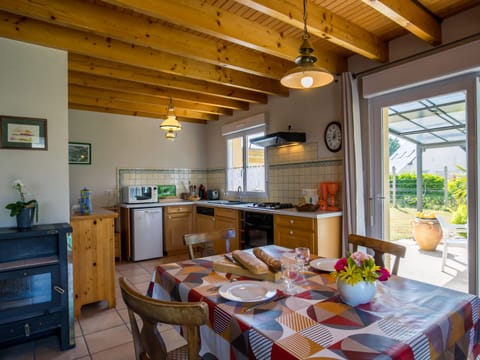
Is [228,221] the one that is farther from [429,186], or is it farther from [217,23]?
[217,23]

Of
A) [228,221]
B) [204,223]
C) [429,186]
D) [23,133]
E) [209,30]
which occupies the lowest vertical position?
[204,223]

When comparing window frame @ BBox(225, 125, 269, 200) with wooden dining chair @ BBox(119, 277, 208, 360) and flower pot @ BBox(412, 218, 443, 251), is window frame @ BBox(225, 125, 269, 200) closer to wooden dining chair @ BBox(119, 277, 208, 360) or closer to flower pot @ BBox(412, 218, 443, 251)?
flower pot @ BBox(412, 218, 443, 251)

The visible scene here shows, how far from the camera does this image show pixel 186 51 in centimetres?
267

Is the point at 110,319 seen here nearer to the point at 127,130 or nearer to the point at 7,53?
the point at 7,53

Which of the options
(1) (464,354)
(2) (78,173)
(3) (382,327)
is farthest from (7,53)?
(1) (464,354)

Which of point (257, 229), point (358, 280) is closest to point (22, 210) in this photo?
point (358, 280)

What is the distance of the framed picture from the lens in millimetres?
2254

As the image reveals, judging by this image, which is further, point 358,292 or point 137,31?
point 137,31

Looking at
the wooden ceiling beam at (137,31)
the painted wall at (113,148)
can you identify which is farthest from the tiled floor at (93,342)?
the wooden ceiling beam at (137,31)

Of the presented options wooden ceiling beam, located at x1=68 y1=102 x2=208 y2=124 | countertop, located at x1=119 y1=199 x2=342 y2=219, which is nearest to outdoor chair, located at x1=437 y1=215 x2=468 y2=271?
countertop, located at x1=119 y1=199 x2=342 y2=219

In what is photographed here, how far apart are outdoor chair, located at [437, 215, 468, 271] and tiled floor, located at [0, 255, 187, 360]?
8.94ft

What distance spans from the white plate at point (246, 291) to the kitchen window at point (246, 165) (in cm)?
321

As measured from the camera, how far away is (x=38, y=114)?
239 cm

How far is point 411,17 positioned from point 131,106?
155 inches
